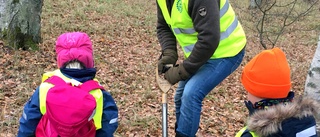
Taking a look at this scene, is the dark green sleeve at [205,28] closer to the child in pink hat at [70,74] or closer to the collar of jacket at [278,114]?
the collar of jacket at [278,114]

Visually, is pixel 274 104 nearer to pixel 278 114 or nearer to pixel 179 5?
pixel 278 114

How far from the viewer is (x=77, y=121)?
2410 mm

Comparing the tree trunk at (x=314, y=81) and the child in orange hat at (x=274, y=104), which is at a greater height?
the child in orange hat at (x=274, y=104)

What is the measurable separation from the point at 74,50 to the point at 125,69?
5205mm

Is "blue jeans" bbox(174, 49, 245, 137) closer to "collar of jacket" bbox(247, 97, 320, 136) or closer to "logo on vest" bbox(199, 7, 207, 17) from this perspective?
"logo on vest" bbox(199, 7, 207, 17)

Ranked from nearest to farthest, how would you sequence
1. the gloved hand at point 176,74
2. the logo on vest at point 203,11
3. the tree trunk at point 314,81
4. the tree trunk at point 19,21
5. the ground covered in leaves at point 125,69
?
the logo on vest at point 203,11
the gloved hand at point 176,74
the tree trunk at point 314,81
the ground covered in leaves at point 125,69
the tree trunk at point 19,21

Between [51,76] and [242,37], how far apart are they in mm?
1728

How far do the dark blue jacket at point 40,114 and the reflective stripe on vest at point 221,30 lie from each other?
0.92 m

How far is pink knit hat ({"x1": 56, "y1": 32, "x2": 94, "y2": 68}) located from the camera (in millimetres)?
2580

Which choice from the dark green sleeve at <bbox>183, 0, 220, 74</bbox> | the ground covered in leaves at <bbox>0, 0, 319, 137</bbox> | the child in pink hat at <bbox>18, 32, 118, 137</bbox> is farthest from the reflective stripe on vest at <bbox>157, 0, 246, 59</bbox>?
the ground covered in leaves at <bbox>0, 0, 319, 137</bbox>

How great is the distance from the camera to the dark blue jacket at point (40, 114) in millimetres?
2602

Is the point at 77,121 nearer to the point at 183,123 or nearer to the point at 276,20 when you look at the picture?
the point at 183,123

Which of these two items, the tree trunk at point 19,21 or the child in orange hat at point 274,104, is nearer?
the child in orange hat at point 274,104

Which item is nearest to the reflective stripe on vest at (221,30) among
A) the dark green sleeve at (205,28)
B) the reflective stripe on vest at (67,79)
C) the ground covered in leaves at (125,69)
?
the dark green sleeve at (205,28)
